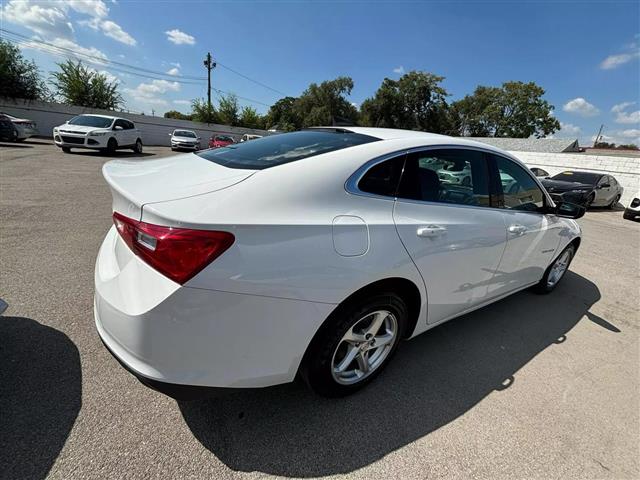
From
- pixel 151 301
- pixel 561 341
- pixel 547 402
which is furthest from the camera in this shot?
pixel 561 341

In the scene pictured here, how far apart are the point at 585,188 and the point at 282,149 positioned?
44.8 ft

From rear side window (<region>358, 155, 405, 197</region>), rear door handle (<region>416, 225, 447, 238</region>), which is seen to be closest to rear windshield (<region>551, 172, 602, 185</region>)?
rear door handle (<region>416, 225, 447, 238</region>)

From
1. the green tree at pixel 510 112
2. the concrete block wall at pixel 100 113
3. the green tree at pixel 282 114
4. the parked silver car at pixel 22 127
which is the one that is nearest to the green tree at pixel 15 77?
the concrete block wall at pixel 100 113

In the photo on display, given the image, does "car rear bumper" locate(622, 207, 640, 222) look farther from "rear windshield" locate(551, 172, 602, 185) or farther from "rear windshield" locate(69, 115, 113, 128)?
"rear windshield" locate(69, 115, 113, 128)

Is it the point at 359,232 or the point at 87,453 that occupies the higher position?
the point at 359,232

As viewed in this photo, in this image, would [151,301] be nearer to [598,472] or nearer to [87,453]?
[87,453]

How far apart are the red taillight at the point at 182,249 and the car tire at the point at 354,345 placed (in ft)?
2.40

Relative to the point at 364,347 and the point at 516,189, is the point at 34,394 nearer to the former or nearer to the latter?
the point at 364,347

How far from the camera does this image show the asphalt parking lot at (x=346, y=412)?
5.54 ft

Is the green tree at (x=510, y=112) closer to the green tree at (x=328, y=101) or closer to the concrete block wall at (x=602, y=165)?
the green tree at (x=328, y=101)

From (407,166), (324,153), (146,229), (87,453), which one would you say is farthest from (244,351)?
(407,166)

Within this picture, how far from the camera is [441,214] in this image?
221cm

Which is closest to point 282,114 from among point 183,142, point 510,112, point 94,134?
point 510,112

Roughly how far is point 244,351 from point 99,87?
36470 mm
